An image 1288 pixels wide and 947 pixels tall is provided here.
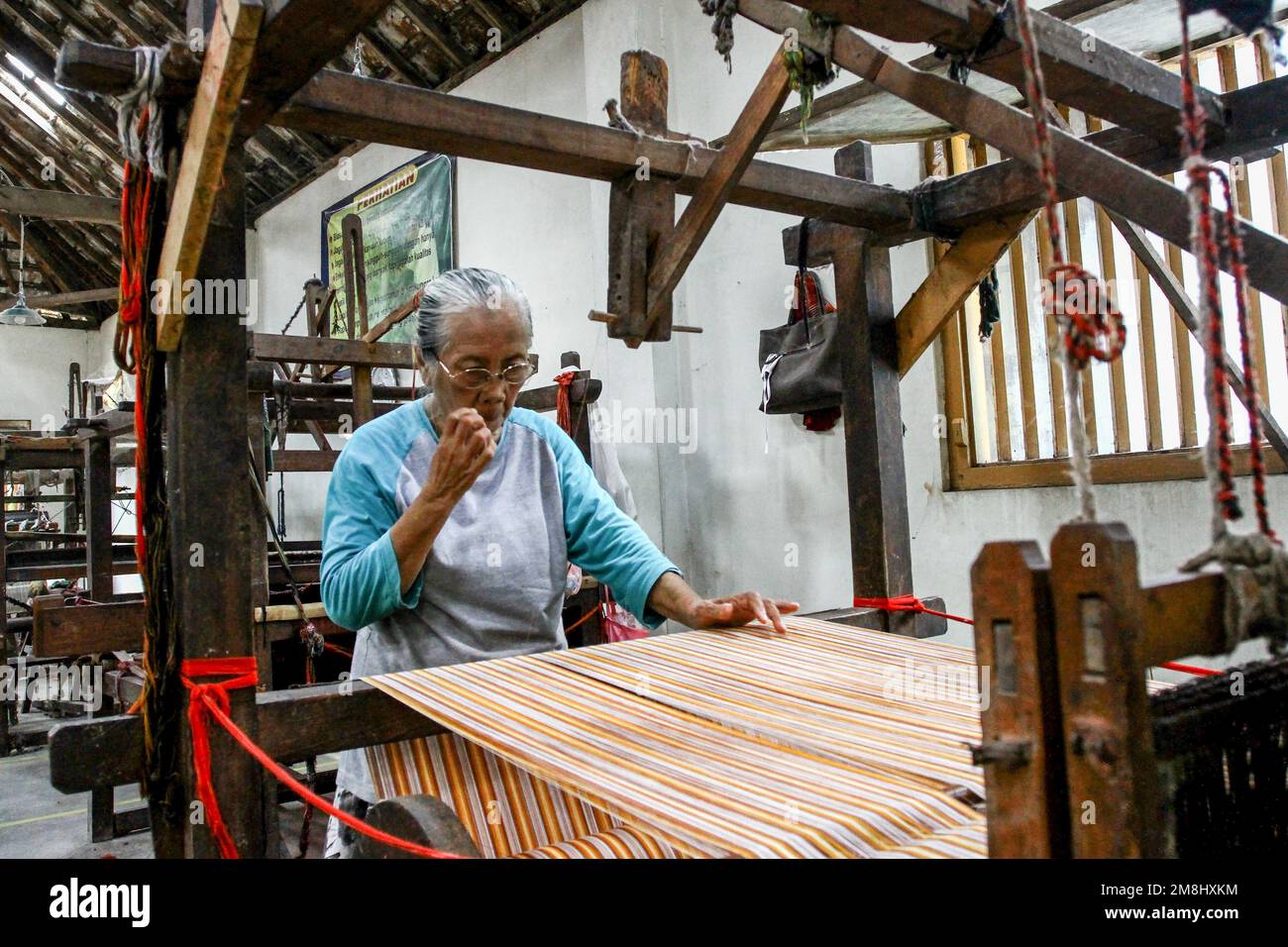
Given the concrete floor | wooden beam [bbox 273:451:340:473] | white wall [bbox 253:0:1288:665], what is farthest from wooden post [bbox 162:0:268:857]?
wooden beam [bbox 273:451:340:473]

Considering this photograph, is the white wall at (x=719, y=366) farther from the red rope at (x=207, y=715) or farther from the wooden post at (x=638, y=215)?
the red rope at (x=207, y=715)

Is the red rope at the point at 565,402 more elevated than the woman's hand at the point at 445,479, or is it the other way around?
the red rope at the point at 565,402

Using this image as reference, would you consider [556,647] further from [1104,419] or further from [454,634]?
[1104,419]

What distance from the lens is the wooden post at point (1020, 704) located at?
59 cm

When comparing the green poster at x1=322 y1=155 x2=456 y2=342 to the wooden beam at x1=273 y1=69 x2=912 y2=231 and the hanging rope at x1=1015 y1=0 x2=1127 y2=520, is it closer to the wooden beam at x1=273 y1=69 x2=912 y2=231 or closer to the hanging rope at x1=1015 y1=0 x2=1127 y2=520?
the wooden beam at x1=273 y1=69 x2=912 y2=231

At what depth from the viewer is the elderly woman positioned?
1650 mm

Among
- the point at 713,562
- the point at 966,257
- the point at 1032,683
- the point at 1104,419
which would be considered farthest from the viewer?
the point at 713,562

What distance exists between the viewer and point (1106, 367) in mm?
3746

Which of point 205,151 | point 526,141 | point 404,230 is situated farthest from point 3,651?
point 205,151

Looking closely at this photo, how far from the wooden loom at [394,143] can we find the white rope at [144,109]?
0.02m

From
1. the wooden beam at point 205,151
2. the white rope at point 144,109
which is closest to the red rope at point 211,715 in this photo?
the wooden beam at point 205,151

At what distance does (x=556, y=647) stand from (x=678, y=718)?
68cm
